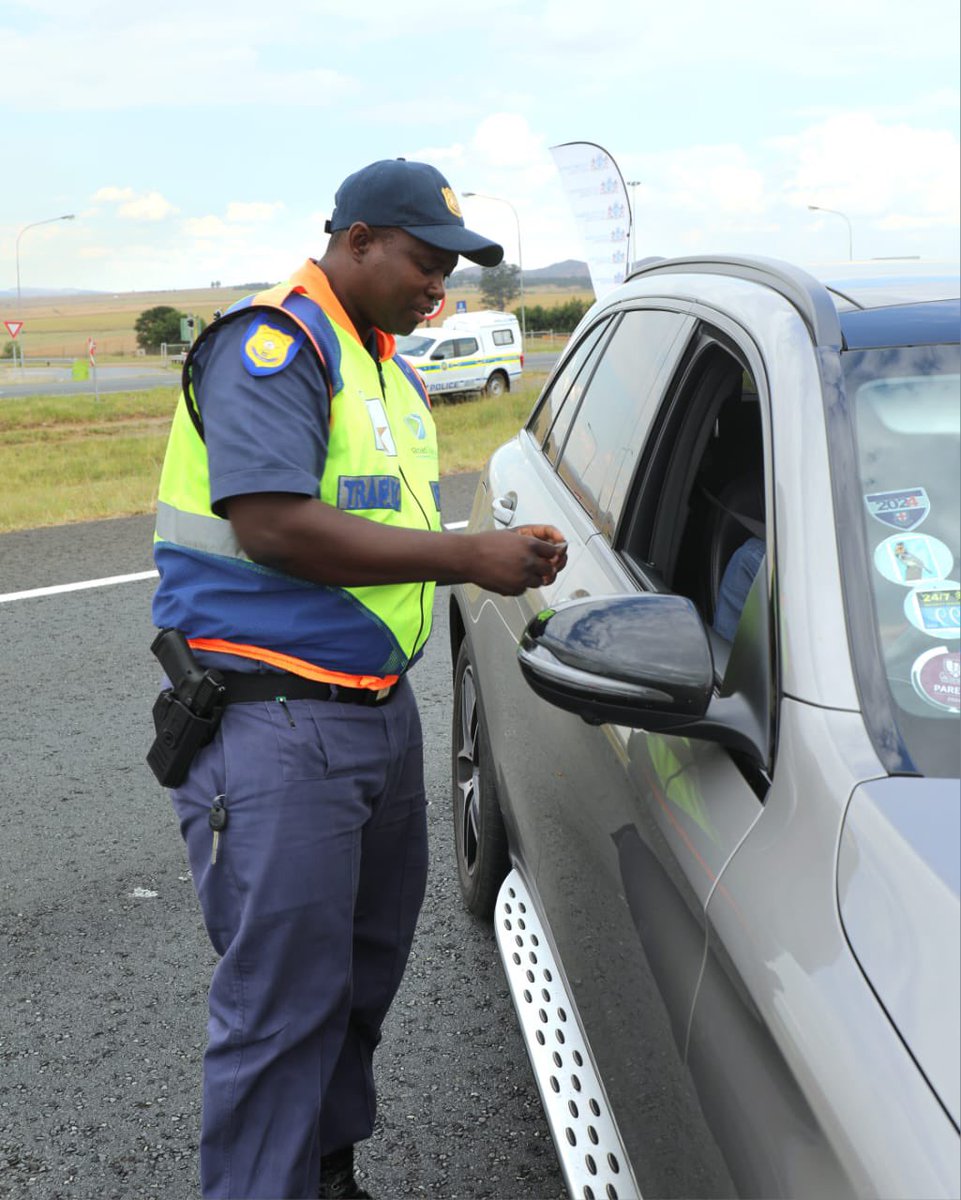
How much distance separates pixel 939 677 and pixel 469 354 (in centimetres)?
3536

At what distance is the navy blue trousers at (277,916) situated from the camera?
2156mm

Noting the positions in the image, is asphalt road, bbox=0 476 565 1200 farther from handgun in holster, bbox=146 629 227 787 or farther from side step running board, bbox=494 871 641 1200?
handgun in holster, bbox=146 629 227 787

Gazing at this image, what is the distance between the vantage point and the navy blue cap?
2.16 meters

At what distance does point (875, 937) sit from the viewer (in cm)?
136

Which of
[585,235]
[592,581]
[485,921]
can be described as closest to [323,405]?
[592,581]

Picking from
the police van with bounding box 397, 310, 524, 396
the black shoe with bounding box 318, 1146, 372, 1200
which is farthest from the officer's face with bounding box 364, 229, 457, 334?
the police van with bounding box 397, 310, 524, 396

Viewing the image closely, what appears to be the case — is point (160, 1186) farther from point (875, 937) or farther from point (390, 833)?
point (875, 937)

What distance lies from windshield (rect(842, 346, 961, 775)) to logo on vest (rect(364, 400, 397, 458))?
2.32ft

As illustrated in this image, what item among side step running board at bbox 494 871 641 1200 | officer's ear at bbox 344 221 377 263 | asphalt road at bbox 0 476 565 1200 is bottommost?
asphalt road at bbox 0 476 565 1200

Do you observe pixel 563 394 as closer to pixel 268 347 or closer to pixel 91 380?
pixel 268 347

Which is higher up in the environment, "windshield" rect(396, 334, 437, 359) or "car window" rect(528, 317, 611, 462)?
"car window" rect(528, 317, 611, 462)

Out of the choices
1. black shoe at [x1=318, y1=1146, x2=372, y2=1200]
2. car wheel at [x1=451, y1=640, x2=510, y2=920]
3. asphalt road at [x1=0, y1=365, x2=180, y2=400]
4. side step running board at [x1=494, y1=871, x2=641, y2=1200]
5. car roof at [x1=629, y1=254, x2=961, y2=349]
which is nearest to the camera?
side step running board at [x1=494, y1=871, x2=641, y2=1200]

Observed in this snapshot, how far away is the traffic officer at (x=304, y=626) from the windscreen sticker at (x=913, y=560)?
1.93 feet

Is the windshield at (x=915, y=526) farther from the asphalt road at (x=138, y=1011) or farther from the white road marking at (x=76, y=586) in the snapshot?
the white road marking at (x=76, y=586)
